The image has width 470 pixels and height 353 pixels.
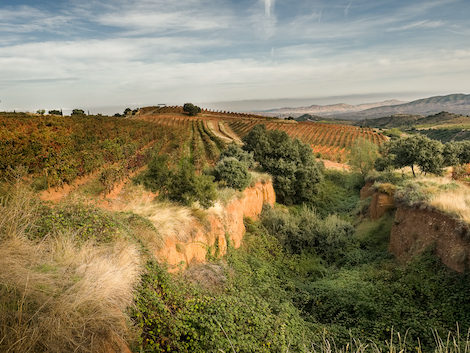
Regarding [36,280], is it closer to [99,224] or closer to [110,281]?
[110,281]

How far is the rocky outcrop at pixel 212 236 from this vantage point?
749 centimetres

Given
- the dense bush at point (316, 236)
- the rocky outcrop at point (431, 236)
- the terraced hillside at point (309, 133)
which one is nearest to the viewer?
the rocky outcrop at point (431, 236)

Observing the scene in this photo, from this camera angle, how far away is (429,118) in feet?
455

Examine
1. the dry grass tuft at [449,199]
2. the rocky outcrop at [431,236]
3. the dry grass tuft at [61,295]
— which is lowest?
the rocky outcrop at [431,236]

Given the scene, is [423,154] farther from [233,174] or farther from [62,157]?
[62,157]

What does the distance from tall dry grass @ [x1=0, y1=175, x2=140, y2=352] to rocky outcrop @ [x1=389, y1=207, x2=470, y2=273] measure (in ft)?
31.4

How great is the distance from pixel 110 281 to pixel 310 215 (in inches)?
553

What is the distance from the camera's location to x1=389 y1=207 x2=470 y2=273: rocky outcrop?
8608mm

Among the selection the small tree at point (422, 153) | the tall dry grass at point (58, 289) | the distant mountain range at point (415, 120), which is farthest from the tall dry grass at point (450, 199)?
the distant mountain range at point (415, 120)

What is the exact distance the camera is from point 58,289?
3.72 metres

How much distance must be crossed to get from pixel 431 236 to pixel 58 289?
11920 mm

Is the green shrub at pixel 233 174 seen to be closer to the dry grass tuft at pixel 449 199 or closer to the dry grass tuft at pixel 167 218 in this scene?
the dry grass tuft at pixel 167 218

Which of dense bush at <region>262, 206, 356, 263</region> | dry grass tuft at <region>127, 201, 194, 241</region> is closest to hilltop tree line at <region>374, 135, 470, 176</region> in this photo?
dense bush at <region>262, 206, 356, 263</region>

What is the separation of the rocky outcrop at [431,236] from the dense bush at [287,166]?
8.82 metres
